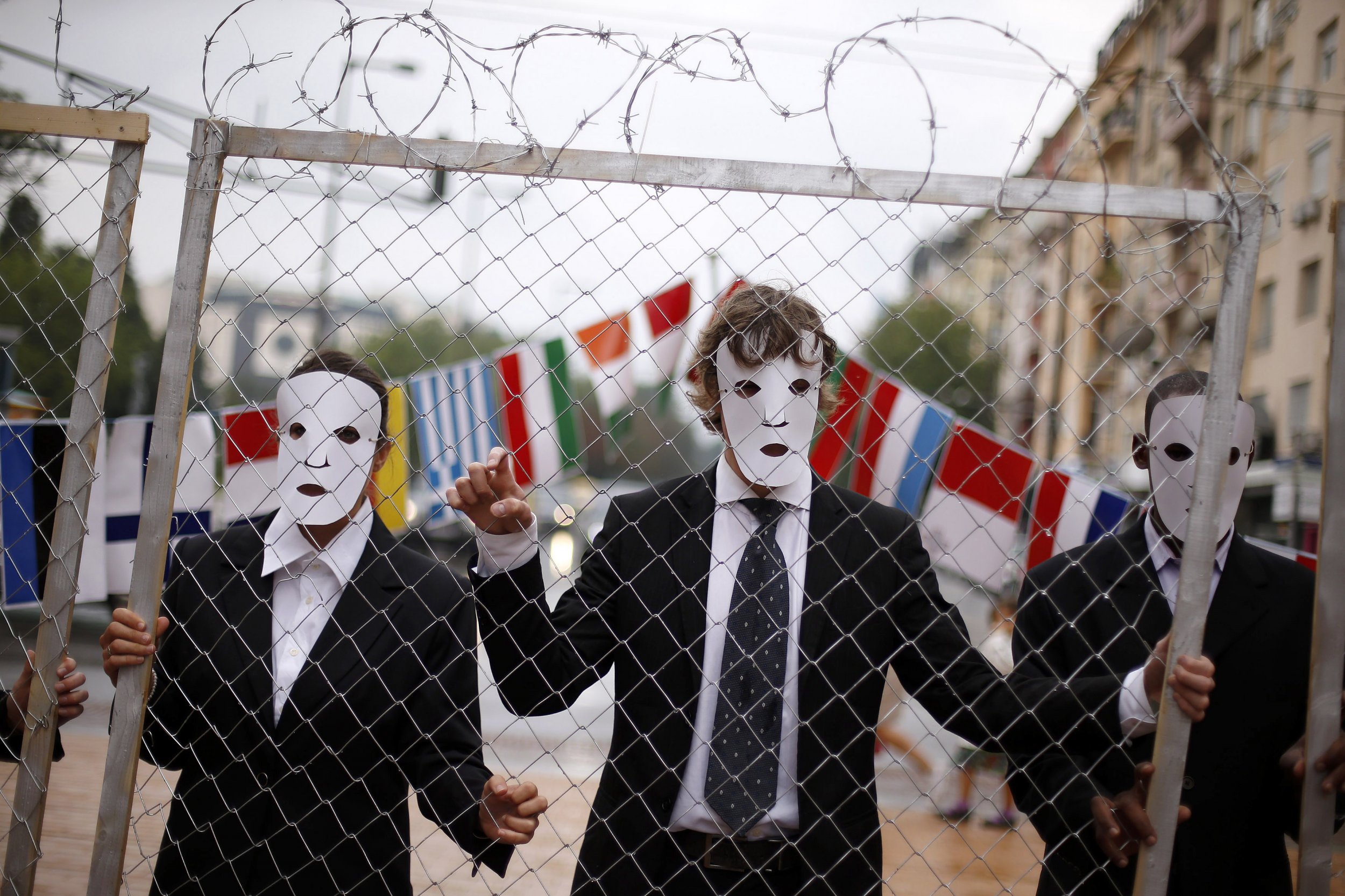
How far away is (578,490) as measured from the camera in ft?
107

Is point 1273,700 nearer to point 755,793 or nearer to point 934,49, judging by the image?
point 755,793

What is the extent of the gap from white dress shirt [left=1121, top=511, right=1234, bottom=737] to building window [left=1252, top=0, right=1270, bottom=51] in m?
19.8

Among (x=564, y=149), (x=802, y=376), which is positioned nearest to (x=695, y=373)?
(x=802, y=376)

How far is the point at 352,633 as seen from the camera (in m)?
2.02

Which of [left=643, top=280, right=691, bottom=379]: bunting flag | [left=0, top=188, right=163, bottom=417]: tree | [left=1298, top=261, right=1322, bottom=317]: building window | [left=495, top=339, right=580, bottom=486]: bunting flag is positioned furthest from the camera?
[left=1298, top=261, right=1322, bottom=317]: building window

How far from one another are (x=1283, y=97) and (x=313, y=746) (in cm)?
1919

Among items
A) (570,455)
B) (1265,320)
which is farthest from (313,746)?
(1265,320)

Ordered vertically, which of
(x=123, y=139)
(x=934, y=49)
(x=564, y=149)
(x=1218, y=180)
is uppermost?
(x=934, y=49)

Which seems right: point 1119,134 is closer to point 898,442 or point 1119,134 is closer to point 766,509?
point 898,442

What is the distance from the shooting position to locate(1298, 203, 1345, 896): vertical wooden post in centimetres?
159

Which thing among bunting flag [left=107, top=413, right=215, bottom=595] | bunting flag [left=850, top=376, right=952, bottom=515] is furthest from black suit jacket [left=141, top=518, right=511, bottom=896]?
bunting flag [left=850, top=376, right=952, bottom=515]

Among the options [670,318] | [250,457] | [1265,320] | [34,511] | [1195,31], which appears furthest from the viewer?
[1195,31]

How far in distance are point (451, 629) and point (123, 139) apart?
1.14 meters

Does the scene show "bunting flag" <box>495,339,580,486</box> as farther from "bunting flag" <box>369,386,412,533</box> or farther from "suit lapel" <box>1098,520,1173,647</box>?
"suit lapel" <box>1098,520,1173,647</box>
